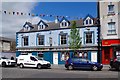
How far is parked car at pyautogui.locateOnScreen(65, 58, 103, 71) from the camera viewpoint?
2647cm

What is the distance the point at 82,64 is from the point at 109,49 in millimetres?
10508

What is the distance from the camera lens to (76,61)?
90.7 feet

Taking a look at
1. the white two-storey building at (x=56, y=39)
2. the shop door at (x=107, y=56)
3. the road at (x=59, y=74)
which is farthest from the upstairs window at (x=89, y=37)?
the road at (x=59, y=74)

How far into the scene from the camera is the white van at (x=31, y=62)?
1153 inches

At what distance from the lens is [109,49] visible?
3653 cm

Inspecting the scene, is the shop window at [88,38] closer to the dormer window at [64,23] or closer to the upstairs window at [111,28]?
the upstairs window at [111,28]

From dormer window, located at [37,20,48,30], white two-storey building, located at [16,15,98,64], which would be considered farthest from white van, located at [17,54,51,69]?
dormer window, located at [37,20,48,30]

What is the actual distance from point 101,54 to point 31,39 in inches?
507

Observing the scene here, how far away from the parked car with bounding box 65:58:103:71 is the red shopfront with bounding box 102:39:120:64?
9.76 metres

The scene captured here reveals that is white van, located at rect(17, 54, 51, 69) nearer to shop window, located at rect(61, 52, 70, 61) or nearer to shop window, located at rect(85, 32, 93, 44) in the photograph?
shop window, located at rect(85, 32, 93, 44)

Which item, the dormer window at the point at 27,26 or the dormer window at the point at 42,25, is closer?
the dormer window at the point at 42,25

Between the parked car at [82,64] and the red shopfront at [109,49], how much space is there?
9.76 metres

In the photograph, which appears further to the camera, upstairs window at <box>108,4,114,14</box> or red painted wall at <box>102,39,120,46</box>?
upstairs window at <box>108,4,114,14</box>

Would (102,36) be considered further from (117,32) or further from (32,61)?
(32,61)
